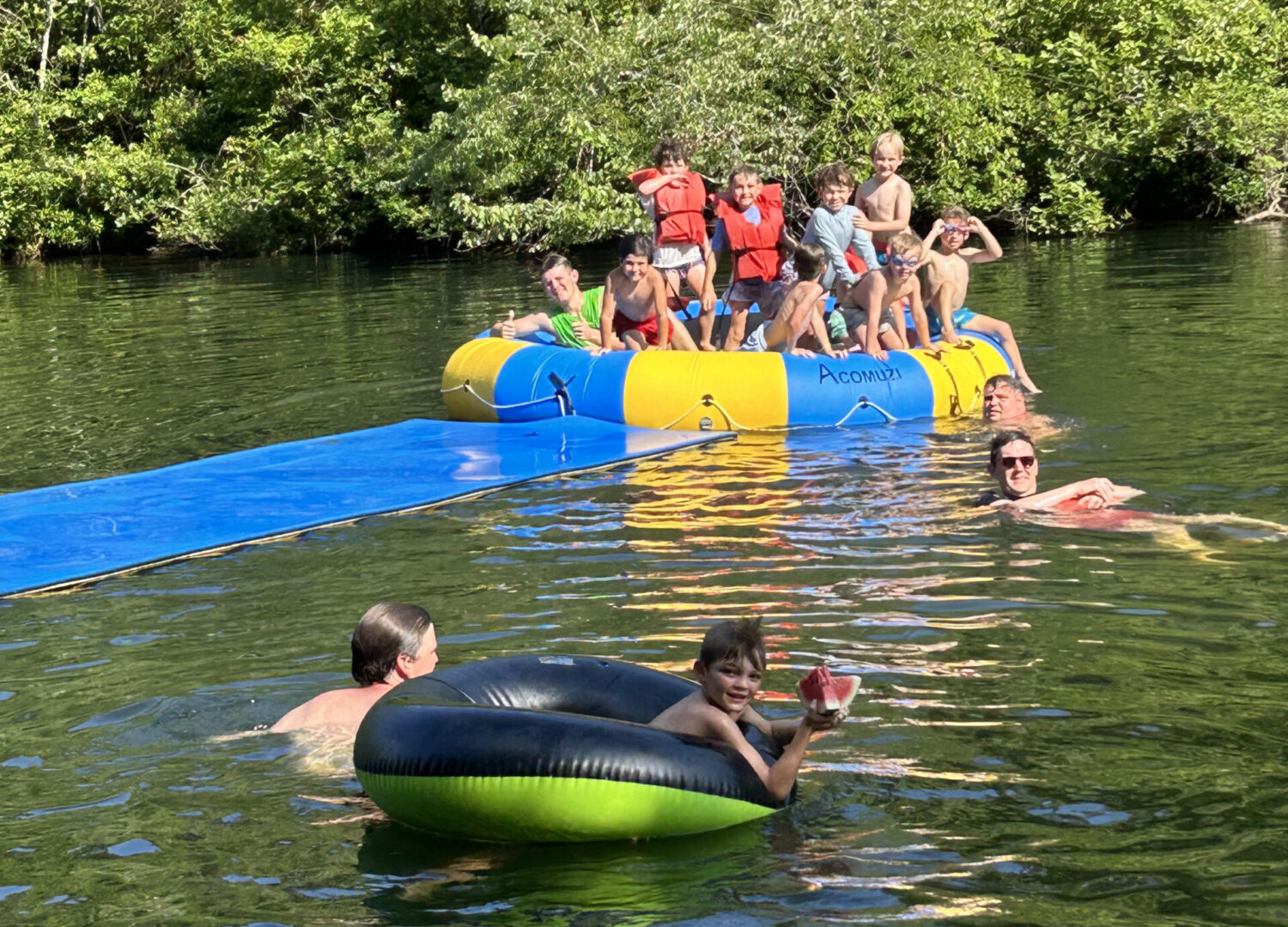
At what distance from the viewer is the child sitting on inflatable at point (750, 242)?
9906 mm

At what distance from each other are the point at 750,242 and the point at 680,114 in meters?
10.4

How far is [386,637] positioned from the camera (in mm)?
4613

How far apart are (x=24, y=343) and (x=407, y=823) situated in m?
13.1

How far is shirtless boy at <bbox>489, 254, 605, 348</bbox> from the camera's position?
33.6ft

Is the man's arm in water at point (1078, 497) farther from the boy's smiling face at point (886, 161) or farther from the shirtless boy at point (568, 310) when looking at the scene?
the shirtless boy at point (568, 310)

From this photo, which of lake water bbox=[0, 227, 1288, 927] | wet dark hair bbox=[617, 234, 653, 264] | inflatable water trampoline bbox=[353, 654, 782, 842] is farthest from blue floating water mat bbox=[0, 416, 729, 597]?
inflatable water trampoline bbox=[353, 654, 782, 842]

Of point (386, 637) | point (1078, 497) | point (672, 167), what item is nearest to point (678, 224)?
point (672, 167)

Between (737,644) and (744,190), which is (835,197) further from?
(737,644)

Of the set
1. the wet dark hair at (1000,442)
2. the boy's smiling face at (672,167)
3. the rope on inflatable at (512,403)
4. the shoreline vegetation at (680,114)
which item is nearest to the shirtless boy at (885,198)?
the boy's smiling face at (672,167)

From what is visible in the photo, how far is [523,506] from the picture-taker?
7758 mm

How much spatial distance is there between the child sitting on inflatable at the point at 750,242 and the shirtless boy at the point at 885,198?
0.56m

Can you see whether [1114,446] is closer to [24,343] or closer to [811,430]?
[811,430]

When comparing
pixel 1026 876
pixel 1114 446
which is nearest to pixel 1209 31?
pixel 1114 446

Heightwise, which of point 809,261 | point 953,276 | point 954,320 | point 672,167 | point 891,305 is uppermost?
point 672,167
